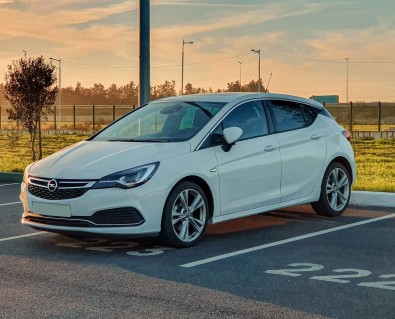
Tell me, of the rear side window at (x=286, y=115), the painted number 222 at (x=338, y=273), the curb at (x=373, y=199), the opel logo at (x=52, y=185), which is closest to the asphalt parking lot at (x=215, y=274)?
the painted number 222 at (x=338, y=273)

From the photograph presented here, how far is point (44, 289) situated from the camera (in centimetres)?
612

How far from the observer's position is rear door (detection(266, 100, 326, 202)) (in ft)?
30.1

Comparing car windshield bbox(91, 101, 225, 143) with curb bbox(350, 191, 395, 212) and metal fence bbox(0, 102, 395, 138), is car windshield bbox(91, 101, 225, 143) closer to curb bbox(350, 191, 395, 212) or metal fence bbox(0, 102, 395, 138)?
curb bbox(350, 191, 395, 212)

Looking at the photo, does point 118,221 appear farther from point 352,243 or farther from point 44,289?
point 352,243

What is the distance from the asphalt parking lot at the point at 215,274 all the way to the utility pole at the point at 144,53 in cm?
442

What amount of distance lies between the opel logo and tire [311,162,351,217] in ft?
12.2

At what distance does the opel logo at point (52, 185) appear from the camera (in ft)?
25.2

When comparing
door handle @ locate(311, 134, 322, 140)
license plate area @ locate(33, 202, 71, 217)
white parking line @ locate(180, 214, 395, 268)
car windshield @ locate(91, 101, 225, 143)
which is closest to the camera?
white parking line @ locate(180, 214, 395, 268)

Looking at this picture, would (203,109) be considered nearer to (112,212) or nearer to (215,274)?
(112,212)

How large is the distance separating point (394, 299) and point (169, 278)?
1894mm

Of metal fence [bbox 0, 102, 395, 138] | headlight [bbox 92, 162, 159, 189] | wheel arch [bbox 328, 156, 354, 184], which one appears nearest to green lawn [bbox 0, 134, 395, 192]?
wheel arch [bbox 328, 156, 354, 184]

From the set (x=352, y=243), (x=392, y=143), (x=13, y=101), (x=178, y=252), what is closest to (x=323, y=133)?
(x=352, y=243)

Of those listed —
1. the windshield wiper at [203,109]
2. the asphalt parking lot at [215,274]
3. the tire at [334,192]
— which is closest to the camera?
the asphalt parking lot at [215,274]

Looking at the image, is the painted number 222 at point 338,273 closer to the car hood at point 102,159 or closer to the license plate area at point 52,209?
the car hood at point 102,159
